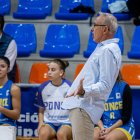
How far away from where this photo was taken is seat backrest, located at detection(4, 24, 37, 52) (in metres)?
6.20

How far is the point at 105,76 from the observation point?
2967 millimetres

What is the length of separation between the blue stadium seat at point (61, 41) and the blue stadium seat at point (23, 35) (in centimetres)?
18

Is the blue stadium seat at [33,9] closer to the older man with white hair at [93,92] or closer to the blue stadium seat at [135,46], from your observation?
the blue stadium seat at [135,46]

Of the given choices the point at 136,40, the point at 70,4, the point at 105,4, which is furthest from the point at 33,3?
the point at 136,40

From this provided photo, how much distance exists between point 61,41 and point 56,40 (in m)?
0.07

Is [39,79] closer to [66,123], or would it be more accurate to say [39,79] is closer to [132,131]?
[66,123]

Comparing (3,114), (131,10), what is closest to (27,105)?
(3,114)

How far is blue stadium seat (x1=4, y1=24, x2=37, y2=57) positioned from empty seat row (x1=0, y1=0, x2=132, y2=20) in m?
0.26

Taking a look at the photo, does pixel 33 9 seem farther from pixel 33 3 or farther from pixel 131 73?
pixel 131 73

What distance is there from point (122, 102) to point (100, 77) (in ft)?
4.62

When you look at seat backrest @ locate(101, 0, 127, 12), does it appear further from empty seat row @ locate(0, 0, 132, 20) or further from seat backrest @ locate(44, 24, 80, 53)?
seat backrest @ locate(44, 24, 80, 53)

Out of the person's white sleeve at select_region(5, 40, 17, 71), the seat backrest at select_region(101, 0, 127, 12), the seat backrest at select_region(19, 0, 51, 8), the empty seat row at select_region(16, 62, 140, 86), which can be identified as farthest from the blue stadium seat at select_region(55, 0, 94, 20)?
the person's white sleeve at select_region(5, 40, 17, 71)

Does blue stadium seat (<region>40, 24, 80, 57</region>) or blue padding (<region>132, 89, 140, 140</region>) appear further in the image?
blue stadium seat (<region>40, 24, 80, 57</region>)

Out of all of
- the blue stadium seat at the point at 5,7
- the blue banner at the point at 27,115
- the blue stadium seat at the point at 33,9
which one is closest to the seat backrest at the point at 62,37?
the blue stadium seat at the point at 33,9
